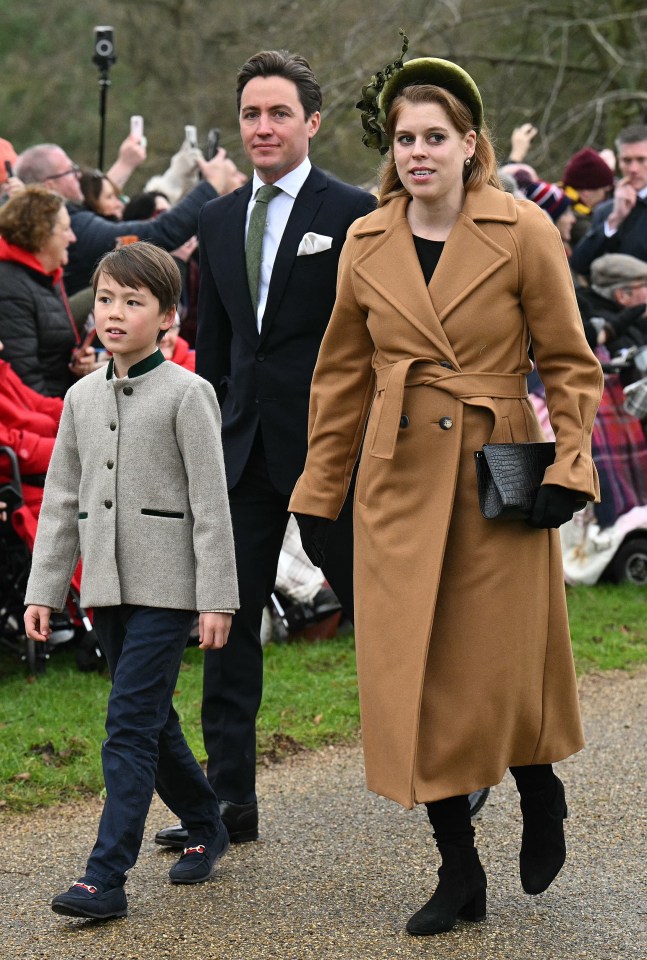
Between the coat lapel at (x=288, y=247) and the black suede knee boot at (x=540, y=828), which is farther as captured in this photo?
the coat lapel at (x=288, y=247)

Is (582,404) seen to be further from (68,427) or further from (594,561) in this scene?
(594,561)

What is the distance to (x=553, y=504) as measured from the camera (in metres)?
3.67

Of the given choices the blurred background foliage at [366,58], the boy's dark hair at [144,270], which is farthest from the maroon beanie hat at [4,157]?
the blurred background foliage at [366,58]

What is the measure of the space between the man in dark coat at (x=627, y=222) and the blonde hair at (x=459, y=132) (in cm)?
563

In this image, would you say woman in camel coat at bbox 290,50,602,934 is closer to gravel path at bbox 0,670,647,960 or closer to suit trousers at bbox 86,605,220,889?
gravel path at bbox 0,670,647,960

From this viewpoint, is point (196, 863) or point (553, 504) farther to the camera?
point (196, 863)

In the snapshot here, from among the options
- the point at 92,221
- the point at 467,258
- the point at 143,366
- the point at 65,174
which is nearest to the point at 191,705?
the point at 143,366

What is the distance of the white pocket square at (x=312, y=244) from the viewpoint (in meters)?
4.58

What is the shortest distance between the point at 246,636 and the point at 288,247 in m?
1.18

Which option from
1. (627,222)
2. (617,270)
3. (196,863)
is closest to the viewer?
(196,863)

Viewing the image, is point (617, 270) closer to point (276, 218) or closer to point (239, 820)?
point (276, 218)

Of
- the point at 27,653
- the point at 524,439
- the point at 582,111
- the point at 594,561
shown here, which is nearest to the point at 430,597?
the point at 524,439

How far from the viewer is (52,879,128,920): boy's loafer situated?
3699 millimetres

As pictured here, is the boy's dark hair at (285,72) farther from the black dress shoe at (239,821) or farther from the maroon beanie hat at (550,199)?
the maroon beanie hat at (550,199)
